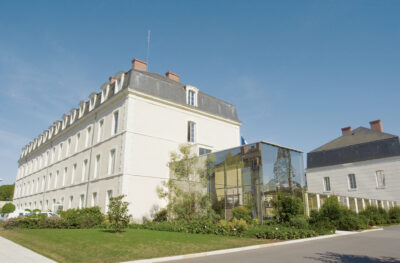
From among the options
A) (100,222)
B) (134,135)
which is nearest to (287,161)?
(134,135)

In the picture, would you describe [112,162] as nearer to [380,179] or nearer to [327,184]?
[327,184]

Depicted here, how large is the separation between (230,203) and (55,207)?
1671cm

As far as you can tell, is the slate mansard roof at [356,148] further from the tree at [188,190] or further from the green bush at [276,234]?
the green bush at [276,234]

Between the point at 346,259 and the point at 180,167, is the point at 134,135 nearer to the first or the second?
the point at 180,167

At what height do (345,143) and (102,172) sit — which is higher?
(345,143)

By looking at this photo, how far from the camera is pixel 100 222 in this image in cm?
1545

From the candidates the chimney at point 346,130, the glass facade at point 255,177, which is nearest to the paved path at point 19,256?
the glass facade at point 255,177

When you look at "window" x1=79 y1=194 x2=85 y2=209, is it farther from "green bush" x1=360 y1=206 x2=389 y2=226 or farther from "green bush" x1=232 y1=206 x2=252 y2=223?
"green bush" x1=360 y1=206 x2=389 y2=226

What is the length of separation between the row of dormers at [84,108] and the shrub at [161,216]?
8583 mm

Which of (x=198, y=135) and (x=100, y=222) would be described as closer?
(x=100, y=222)

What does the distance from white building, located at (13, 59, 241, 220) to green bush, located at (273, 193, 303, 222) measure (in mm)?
7681

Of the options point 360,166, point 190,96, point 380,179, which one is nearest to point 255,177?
point 190,96

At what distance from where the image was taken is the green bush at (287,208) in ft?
42.8

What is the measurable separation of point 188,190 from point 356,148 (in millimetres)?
19108
